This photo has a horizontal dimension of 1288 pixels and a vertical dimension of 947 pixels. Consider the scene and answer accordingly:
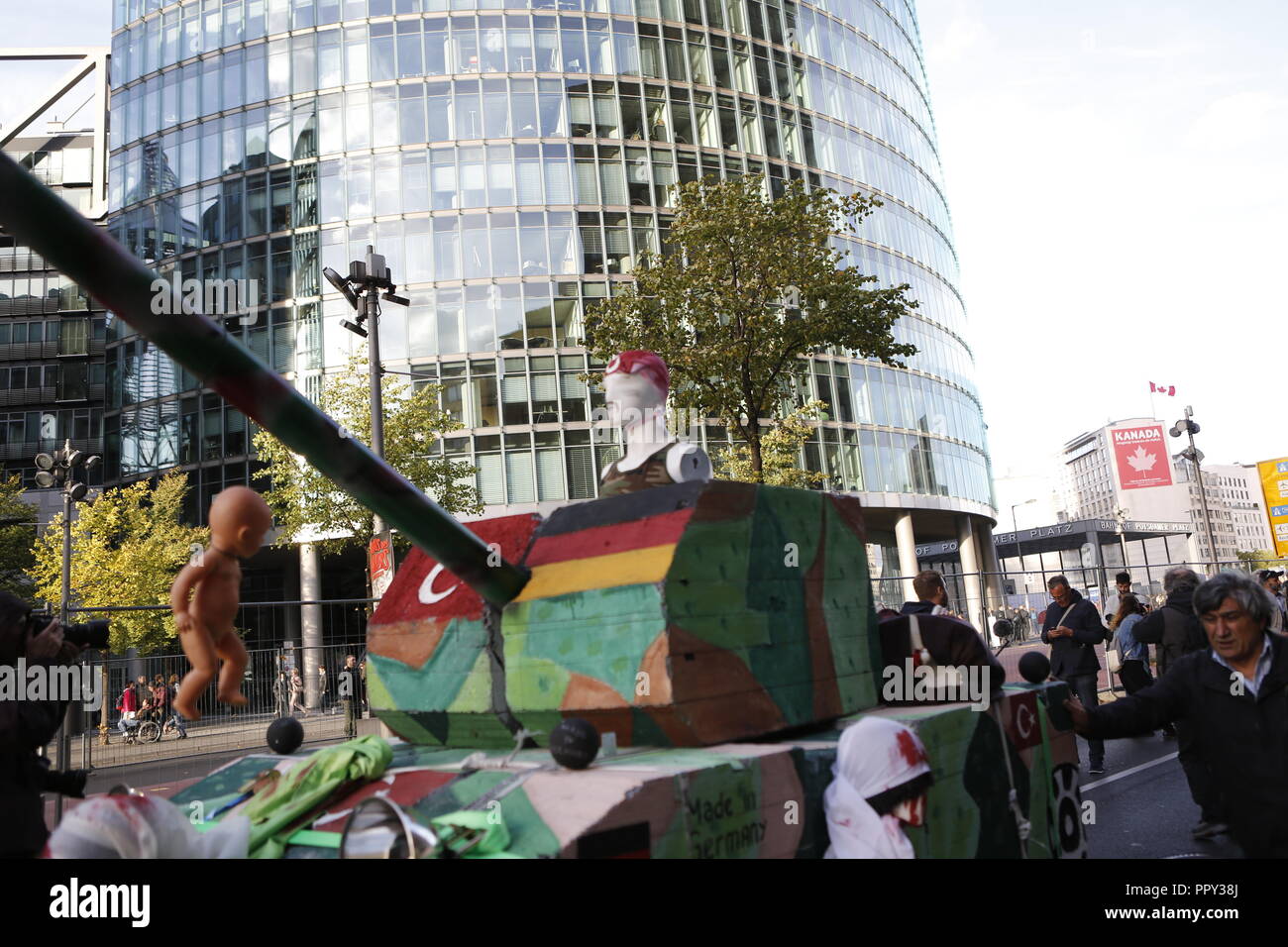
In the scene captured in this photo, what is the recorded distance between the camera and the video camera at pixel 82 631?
380cm

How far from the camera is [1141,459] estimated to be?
418 ft

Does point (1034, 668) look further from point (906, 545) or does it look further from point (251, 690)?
point (906, 545)

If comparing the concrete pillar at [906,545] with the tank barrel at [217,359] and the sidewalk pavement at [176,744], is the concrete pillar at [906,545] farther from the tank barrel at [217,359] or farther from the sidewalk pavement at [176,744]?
the tank barrel at [217,359]

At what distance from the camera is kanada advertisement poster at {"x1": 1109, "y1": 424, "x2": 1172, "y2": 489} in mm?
125562

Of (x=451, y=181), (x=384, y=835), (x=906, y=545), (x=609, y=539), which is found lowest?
(x=384, y=835)

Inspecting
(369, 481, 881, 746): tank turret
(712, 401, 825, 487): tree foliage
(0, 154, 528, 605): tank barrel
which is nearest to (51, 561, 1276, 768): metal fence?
(369, 481, 881, 746): tank turret

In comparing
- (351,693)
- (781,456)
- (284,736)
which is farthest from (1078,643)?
(781,456)

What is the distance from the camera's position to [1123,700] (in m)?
3.75

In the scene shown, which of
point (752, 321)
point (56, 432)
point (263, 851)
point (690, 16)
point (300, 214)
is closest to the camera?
point (263, 851)

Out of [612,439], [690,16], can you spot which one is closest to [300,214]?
[612,439]

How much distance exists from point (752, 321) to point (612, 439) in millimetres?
15450

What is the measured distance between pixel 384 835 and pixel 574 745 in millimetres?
563
